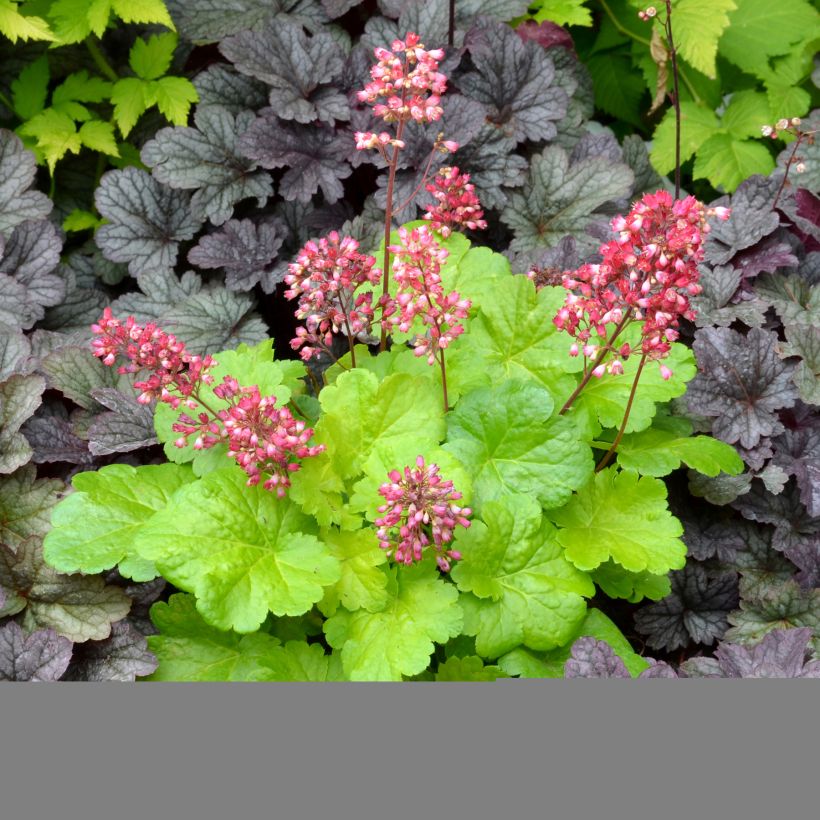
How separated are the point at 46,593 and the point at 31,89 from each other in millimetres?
1718

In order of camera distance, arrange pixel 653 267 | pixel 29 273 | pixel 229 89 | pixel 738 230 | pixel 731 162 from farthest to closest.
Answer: pixel 731 162 < pixel 229 89 < pixel 29 273 < pixel 738 230 < pixel 653 267

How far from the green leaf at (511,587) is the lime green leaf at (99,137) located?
1700 millimetres

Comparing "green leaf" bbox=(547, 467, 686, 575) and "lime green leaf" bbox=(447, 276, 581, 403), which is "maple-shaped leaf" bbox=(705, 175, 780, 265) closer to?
"lime green leaf" bbox=(447, 276, 581, 403)

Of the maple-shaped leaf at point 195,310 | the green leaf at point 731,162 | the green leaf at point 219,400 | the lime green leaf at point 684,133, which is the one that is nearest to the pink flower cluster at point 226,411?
the green leaf at point 219,400

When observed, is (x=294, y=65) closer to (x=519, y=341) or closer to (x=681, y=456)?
(x=519, y=341)

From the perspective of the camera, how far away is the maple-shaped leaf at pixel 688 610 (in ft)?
7.10

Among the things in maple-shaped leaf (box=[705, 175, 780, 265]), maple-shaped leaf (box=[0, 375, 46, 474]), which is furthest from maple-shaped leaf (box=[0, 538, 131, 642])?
maple-shaped leaf (box=[705, 175, 780, 265])

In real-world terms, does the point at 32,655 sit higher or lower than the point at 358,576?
lower

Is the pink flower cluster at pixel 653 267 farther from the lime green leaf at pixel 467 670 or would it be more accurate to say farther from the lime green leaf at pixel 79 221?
the lime green leaf at pixel 79 221

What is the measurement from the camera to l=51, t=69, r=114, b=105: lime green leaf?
293cm

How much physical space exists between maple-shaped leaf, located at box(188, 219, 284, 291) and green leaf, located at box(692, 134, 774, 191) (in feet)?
4.52

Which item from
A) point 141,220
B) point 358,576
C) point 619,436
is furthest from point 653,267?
point 141,220

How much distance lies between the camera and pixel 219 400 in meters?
2.07

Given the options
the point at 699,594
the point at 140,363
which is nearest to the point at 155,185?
the point at 140,363
